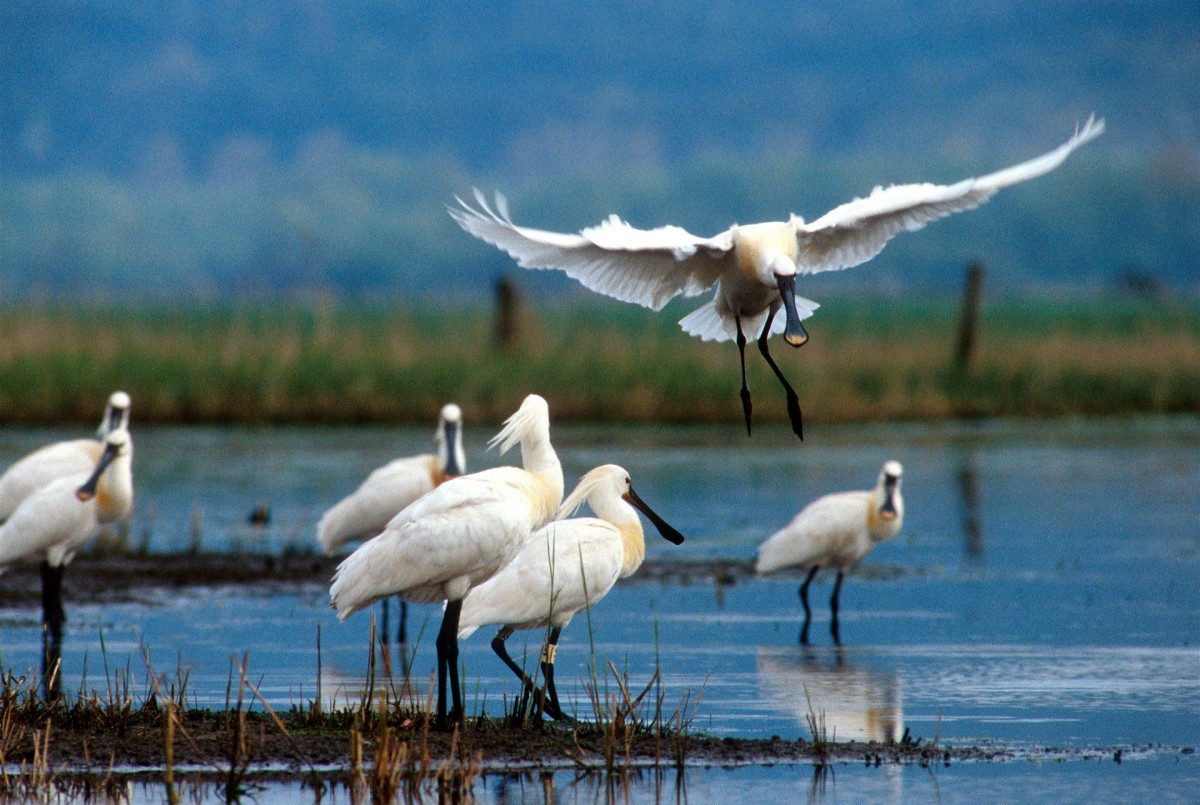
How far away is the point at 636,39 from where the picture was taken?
19625cm

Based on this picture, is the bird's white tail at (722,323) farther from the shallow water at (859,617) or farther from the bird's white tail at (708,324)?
the shallow water at (859,617)

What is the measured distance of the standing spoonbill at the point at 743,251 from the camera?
9.22m

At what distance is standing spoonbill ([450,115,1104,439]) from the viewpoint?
30.2ft

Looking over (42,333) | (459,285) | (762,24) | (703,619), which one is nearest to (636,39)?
(762,24)

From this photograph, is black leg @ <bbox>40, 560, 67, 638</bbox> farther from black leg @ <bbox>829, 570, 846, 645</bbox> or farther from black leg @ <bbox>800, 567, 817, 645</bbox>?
black leg @ <bbox>829, 570, 846, 645</bbox>

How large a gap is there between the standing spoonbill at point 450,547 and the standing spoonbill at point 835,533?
3.70 metres

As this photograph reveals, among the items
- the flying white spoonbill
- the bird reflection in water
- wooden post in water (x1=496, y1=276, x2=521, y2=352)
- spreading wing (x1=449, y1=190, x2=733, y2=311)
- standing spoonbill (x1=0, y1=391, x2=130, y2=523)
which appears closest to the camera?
the bird reflection in water

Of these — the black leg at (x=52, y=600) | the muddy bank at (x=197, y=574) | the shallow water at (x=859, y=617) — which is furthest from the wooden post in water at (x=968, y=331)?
the black leg at (x=52, y=600)

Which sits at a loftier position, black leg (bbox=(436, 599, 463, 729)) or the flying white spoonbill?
the flying white spoonbill

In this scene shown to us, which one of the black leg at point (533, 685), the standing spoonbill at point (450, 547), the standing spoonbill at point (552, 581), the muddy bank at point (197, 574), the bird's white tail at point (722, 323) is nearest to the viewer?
the black leg at point (533, 685)

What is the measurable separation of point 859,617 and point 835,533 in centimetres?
63

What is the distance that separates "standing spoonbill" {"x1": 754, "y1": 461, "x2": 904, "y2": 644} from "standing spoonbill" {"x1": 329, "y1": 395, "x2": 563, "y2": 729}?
3.70 m

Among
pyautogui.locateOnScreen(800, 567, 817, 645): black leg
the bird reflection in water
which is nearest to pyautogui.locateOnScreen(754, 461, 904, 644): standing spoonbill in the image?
pyautogui.locateOnScreen(800, 567, 817, 645): black leg

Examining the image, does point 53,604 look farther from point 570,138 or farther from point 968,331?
point 570,138
